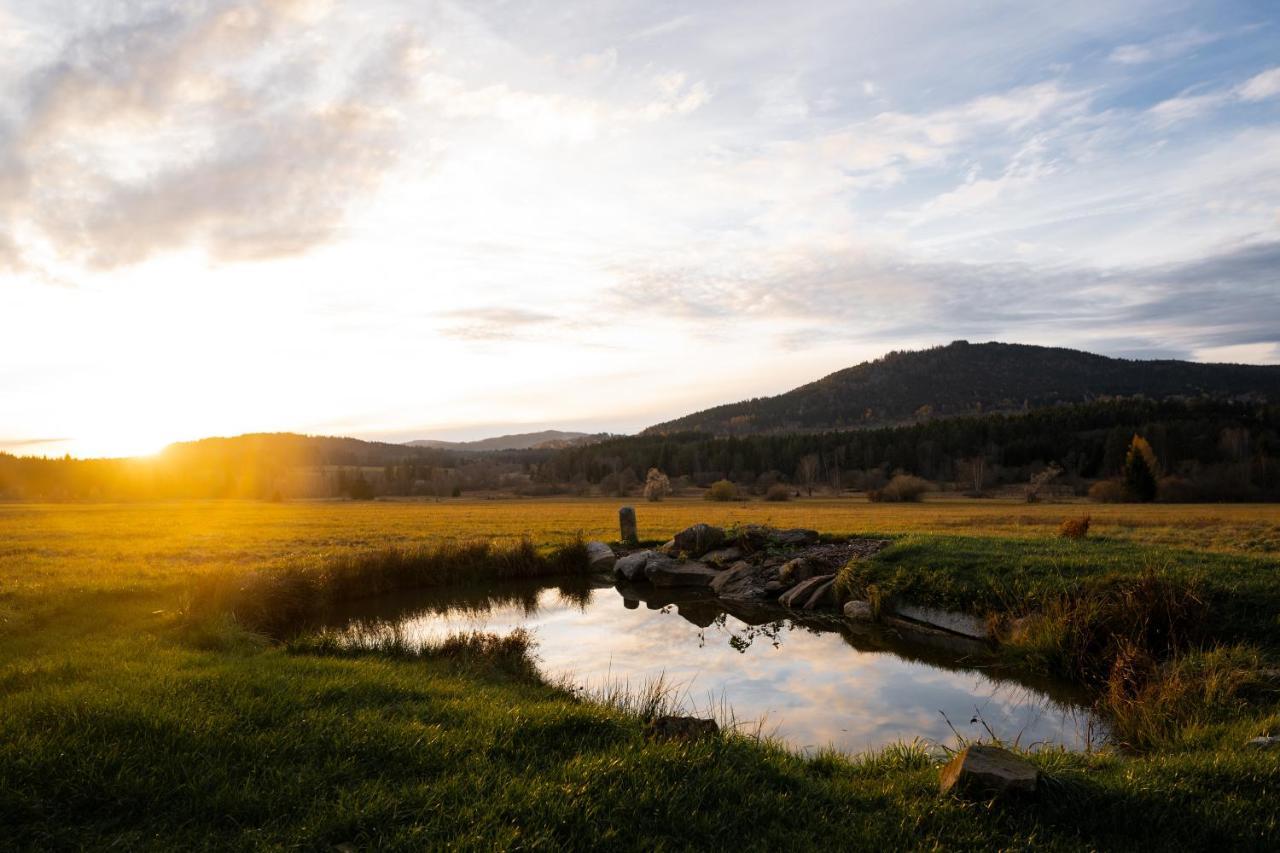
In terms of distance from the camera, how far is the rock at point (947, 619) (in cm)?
1321

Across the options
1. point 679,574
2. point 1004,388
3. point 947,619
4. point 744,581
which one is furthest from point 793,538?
point 1004,388

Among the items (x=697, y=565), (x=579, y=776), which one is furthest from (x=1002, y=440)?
(x=579, y=776)

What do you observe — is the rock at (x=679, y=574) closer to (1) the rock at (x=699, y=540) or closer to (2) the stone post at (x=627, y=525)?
(1) the rock at (x=699, y=540)

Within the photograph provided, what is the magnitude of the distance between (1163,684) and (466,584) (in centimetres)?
1717

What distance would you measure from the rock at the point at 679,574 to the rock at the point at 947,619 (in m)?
6.44

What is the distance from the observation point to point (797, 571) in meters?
18.5

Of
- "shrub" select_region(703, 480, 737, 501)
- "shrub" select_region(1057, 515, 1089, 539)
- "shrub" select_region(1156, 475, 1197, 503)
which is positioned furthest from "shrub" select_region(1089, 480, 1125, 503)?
"shrub" select_region(1057, 515, 1089, 539)

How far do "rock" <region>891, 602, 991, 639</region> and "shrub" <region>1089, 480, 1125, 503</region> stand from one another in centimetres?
6547

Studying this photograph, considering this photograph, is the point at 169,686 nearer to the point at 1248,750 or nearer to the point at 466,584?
the point at 1248,750

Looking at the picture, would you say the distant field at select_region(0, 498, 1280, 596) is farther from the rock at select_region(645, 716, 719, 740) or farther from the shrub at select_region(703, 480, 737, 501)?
the shrub at select_region(703, 480, 737, 501)

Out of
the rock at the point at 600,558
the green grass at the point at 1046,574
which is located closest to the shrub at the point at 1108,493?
the green grass at the point at 1046,574

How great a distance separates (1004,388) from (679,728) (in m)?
203

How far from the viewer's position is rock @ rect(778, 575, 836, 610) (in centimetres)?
1686

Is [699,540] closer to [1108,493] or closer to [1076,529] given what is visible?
[1076,529]
